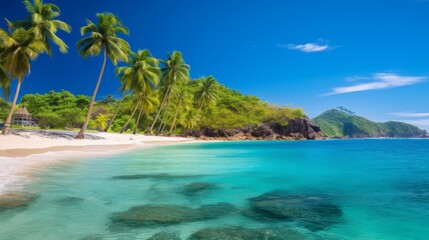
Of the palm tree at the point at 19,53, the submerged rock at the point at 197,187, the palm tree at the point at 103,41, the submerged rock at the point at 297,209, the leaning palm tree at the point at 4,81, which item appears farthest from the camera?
the palm tree at the point at 103,41

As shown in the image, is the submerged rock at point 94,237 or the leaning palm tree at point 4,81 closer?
the submerged rock at point 94,237

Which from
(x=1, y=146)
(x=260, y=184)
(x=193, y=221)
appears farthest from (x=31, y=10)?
(x=193, y=221)

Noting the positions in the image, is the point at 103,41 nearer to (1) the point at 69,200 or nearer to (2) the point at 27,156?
(2) the point at 27,156

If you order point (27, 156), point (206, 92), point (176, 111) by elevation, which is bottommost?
point (27, 156)

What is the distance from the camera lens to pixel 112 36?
29281 mm

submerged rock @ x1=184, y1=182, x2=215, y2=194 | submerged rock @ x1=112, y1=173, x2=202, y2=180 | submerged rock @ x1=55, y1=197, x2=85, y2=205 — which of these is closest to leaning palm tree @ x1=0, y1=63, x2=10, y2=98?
submerged rock @ x1=112, y1=173, x2=202, y2=180

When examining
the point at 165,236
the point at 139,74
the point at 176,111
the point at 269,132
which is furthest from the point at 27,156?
the point at 269,132

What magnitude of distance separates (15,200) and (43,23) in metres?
21.9

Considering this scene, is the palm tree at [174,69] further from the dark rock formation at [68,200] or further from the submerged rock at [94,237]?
the submerged rock at [94,237]

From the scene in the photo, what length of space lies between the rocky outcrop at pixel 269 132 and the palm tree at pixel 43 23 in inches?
1983

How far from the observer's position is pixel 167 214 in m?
5.97

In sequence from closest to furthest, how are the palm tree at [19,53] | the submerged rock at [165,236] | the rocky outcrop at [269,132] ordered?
the submerged rock at [165,236]
the palm tree at [19,53]
the rocky outcrop at [269,132]

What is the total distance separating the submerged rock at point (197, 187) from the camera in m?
8.55

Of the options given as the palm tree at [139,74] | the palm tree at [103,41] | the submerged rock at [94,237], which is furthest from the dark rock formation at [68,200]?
the palm tree at [139,74]
